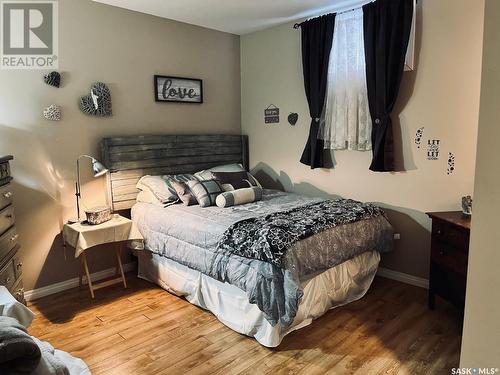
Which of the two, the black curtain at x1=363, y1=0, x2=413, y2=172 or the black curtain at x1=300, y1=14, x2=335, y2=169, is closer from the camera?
the black curtain at x1=363, y1=0, x2=413, y2=172

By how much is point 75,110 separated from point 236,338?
2369 mm

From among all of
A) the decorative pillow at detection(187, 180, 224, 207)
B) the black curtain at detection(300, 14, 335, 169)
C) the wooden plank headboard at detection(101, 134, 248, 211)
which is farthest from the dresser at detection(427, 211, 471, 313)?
the wooden plank headboard at detection(101, 134, 248, 211)

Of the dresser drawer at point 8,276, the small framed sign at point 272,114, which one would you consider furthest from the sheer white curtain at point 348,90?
the dresser drawer at point 8,276

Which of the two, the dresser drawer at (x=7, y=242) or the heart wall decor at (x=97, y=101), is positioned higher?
the heart wall decor at (x=97, y=101)

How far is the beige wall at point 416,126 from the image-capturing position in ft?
9.60

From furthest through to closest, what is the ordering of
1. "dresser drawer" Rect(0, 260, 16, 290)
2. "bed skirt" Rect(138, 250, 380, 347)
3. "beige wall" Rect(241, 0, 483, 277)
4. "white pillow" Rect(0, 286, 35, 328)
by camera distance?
1. "beige wall" Rect(241, 0, 483, 277)
2. "bed skirt" Rect(138, 250, 380, 347)
3. "dresser drawer" Rect(0, 260, 16, 290)
4. "white pillow" Rect(0, 286, 35, 328)

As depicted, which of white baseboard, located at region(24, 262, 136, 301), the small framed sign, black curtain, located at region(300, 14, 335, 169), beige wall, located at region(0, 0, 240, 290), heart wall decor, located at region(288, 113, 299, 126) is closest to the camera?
beige wall, located at region(0, 0, 240, 290)

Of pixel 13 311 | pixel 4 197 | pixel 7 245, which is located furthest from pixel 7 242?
pixel 13 311

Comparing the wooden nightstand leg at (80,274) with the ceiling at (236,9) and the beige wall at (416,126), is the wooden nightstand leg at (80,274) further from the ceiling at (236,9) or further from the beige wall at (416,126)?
the ceiling at (236,9)

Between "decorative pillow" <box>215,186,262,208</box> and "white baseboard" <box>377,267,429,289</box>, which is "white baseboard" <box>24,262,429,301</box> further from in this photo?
"decorative pillow" <box>215,186,262,208</box>

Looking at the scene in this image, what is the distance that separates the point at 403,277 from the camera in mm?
3465

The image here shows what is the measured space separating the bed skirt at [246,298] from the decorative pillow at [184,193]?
21.5 inches

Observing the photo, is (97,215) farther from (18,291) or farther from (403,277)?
(403,277)

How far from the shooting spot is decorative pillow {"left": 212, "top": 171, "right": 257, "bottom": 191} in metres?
3.68
